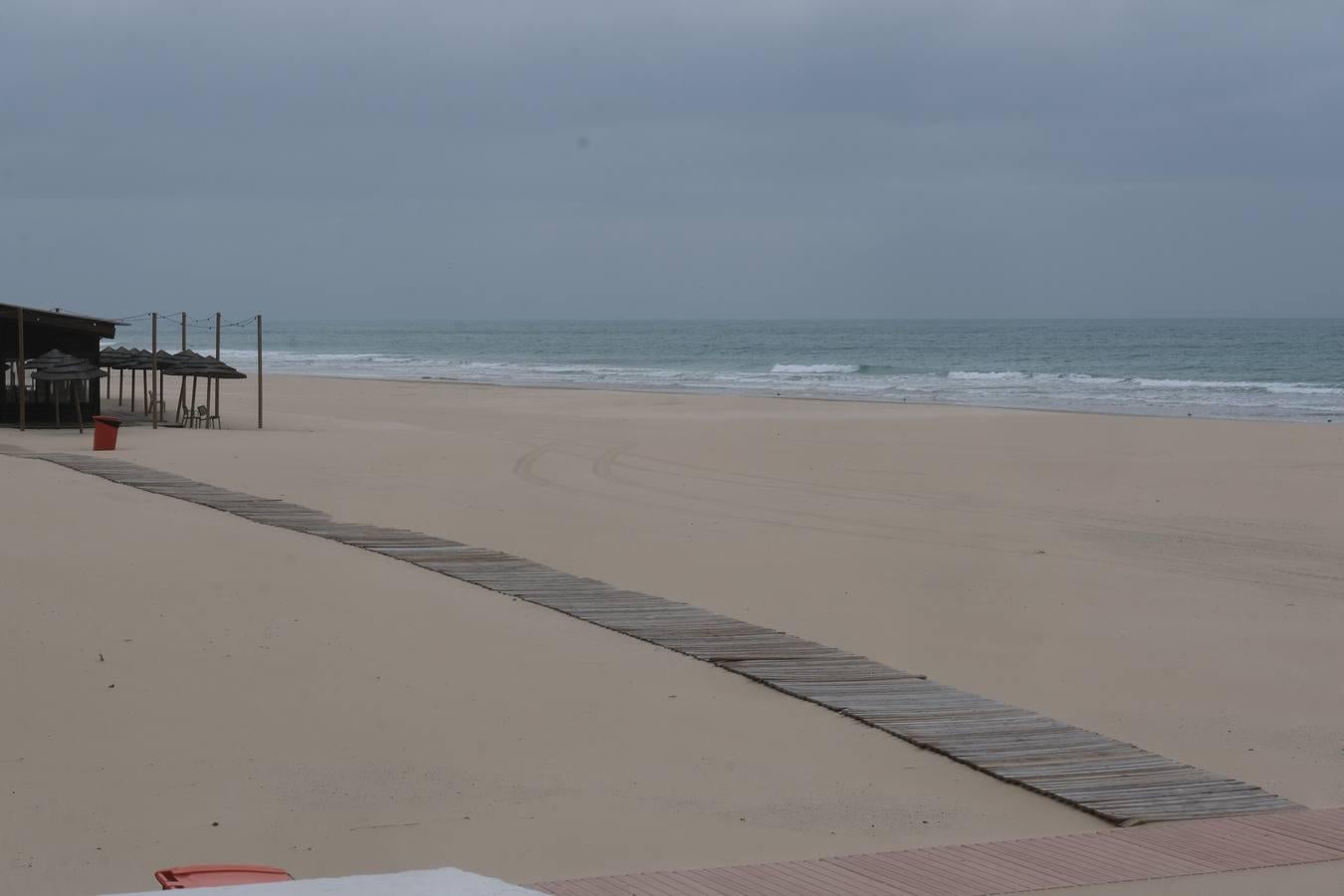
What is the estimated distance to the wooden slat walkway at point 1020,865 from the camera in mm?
3895

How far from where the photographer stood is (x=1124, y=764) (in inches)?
200

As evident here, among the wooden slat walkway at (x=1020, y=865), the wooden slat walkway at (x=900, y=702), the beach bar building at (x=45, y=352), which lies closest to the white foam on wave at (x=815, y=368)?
the beach bar building at (x=45, y=352)

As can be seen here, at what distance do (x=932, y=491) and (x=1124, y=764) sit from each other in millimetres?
8017

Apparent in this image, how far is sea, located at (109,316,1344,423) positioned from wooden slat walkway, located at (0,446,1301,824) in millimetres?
14307

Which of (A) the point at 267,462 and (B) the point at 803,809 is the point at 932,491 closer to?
(A) the point at 267,462

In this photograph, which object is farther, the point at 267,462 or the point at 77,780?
the point at 267,462

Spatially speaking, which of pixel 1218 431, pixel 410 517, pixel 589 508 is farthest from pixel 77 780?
pixel 1218 431

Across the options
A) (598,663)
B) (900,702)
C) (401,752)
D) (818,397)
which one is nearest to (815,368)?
(818,397)

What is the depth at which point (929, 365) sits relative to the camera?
51.3m

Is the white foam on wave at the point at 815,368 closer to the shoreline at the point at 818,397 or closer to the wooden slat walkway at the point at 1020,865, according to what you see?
the shoreline at the point at 818,397

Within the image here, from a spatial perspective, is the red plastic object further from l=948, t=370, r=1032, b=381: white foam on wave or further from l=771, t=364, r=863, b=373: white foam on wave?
l=771, t=364, r=863, b=373: white foam on wave

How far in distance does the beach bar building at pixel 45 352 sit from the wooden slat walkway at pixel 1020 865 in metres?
16.0

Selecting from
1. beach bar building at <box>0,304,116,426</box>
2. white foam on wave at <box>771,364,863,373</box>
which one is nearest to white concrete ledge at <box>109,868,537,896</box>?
beach bar building at <box>0,304,116,426</box>

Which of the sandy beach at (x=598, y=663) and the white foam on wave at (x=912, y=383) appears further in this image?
the white foam on wave at (x=912, y=383)
